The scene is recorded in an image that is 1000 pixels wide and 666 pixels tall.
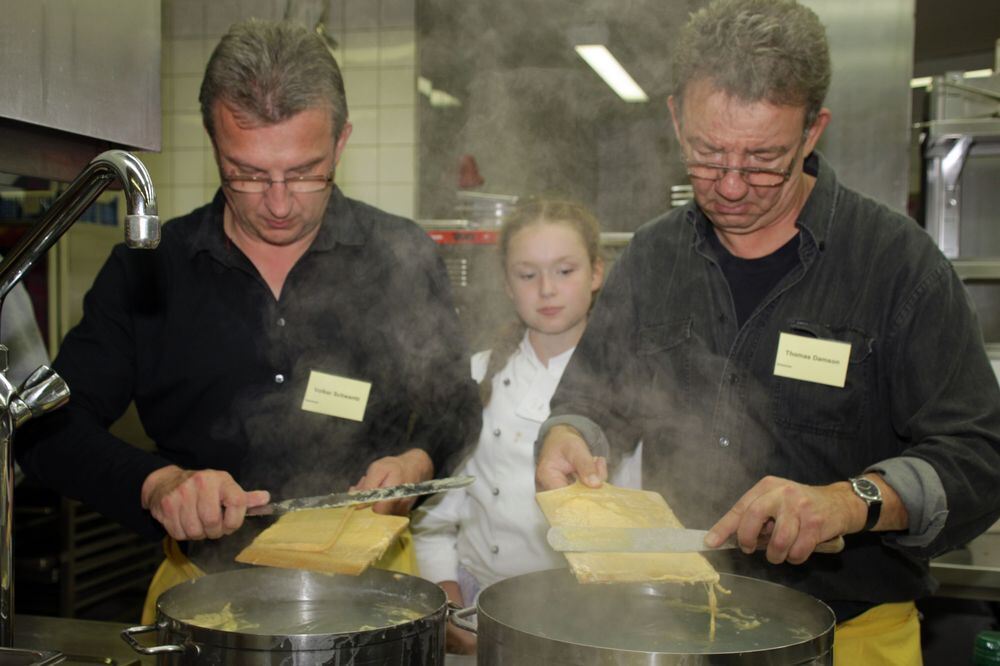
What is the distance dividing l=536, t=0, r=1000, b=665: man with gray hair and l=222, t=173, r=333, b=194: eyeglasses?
642mm

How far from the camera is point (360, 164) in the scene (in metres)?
4.61

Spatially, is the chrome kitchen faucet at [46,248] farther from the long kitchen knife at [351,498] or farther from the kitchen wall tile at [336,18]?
the kitchen wall tile at [336,18]

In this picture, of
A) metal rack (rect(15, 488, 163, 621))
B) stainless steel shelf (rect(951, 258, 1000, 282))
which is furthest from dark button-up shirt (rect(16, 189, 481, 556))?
metal rack (rect(15, 488, 163, 621))

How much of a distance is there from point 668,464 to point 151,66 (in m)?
1.20

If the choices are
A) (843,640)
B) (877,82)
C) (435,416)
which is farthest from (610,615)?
(877,82)

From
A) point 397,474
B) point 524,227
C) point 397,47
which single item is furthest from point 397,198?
point 397,474

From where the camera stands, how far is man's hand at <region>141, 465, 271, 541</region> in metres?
1.45

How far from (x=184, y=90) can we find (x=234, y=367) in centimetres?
337

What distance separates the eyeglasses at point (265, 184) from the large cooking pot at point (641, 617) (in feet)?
3.10

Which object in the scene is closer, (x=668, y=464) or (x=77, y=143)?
(x=77, y=143)

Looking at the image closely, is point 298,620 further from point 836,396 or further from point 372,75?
point 372,75

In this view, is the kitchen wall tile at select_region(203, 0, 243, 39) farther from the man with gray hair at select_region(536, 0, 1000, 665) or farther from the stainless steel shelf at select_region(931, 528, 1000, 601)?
the stainless steel shelf at select_region(931, 528, 1000, 601)

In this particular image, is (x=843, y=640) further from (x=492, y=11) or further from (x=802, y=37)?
(x=492, y=11)

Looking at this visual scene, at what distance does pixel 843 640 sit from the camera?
1641 mm
